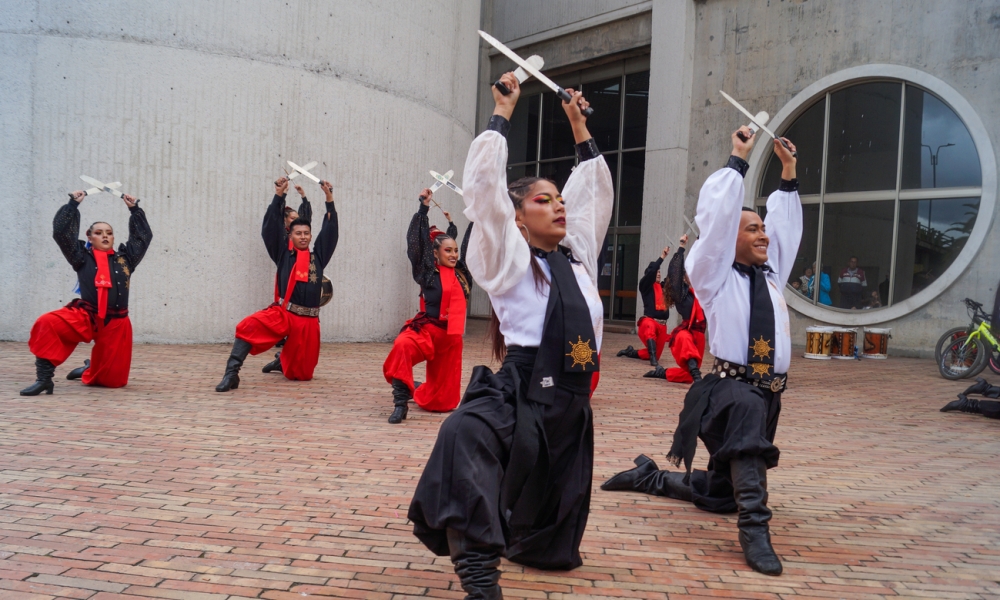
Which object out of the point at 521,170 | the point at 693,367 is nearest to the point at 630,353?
the point at 693,367

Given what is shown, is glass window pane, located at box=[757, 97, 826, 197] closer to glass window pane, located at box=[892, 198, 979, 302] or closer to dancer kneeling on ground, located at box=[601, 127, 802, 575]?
glass window pane, located at box=[892, 198, 979, 302]

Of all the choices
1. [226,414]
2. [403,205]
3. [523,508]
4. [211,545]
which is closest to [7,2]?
[403,205]

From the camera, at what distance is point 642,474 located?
14.6 ft

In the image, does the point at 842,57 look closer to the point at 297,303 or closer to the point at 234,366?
the point at 297,303

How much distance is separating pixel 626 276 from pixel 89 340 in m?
13.8

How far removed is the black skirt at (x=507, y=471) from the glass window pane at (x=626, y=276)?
15.9 metres

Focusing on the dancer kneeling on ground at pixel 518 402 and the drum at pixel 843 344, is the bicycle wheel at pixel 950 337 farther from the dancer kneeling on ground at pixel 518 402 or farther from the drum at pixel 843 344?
the dancer kneeling on ground at pixel 518 402

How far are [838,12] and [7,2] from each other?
46.0 feet

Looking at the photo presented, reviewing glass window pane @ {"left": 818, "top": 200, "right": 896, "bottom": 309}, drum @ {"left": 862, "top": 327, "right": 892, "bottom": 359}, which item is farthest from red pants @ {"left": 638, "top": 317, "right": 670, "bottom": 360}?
glass window pane @ {"left": 818, "top": 200, "right": 896, "bottom": 309}

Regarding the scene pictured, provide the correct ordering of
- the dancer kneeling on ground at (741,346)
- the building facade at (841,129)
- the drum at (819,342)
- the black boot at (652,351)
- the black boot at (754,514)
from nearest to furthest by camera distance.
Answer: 1. the black boot at (754,514)
2. the dancer kneeling on ground at (741,346)
3. the black boot at (652,351)
4. the building facade at (841,129)
5. the drum at (819,342)

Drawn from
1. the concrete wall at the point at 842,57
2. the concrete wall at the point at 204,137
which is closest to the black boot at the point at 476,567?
the concrete wall at the point at 204,137

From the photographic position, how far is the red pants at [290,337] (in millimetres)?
7547

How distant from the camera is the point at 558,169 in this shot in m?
20.3

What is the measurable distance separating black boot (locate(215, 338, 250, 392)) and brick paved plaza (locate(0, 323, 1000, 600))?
0.80 ft
